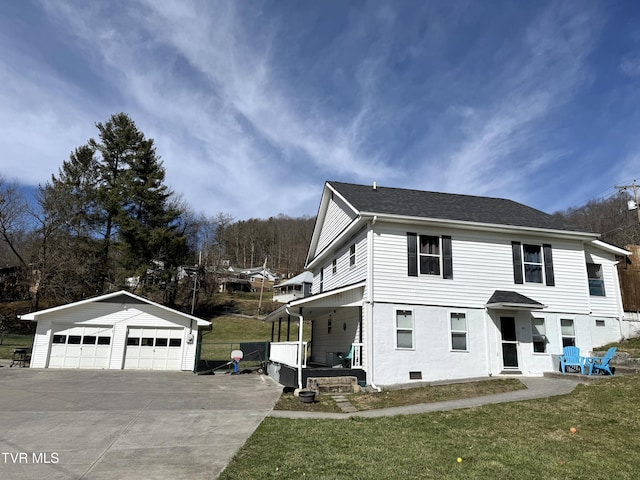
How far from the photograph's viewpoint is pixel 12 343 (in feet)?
95.8

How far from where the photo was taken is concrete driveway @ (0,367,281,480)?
18.8ft

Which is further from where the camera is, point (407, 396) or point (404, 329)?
point (404, 329)

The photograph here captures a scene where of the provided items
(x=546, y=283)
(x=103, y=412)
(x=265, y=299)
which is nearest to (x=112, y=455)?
(x=103, y=412)

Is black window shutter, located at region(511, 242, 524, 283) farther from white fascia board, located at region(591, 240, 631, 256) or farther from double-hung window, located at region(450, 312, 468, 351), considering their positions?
white fascia board, located at region(591, 240, 631, 256)

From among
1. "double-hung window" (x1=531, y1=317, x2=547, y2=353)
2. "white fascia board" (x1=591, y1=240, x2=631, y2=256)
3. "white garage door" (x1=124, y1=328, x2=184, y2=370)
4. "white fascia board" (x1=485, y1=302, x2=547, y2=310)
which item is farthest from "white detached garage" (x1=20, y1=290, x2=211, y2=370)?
"white fascia board" (x1=591, y1=240, x2=631, y2=256)

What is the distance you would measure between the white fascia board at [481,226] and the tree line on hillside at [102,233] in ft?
96.6

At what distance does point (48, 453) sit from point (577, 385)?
41.3 ft

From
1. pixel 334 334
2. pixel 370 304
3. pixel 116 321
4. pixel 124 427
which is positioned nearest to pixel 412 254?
pixel 370 304

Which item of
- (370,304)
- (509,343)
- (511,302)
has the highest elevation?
(511,302)

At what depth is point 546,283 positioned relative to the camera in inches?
595

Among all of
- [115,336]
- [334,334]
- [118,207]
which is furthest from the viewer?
[118,207]

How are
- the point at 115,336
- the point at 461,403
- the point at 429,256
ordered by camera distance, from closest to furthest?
the point at 461,403 < the point at 429,256 < the point at 115,336

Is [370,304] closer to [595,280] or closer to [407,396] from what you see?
[407,396]

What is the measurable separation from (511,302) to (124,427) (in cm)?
1175
